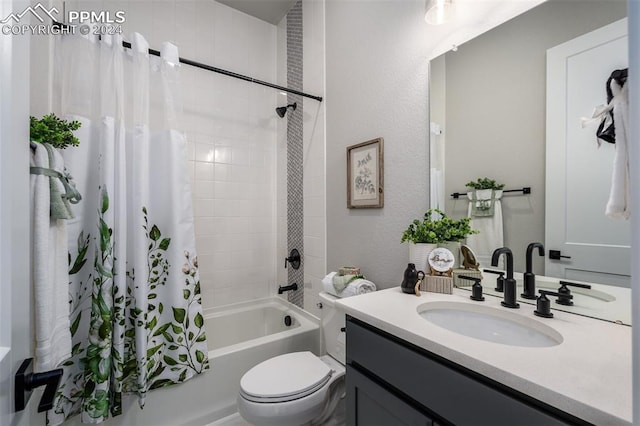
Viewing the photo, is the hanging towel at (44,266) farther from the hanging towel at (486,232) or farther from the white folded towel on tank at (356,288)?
the hanging towel at (486,232)

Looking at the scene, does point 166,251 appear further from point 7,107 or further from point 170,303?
point 7,107

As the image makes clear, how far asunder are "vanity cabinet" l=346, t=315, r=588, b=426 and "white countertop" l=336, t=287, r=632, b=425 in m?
0.03

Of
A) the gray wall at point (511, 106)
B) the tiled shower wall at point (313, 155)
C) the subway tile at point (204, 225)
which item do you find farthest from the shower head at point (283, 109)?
the gray wall at point (511, 106)

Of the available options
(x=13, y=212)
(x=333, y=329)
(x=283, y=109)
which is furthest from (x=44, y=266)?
(x=283, y=109)

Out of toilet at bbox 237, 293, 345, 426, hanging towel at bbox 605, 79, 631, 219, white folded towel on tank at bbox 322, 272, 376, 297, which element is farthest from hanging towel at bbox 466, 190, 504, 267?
toilet at bbox 237, 293, 345, 426

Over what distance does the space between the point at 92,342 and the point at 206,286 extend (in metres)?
0.95

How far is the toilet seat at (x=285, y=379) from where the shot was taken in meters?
1.19

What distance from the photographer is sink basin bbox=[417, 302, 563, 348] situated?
81cm

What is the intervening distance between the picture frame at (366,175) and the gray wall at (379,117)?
0.12ft

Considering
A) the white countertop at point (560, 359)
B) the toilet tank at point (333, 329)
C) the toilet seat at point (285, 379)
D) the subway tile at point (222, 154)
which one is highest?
the subway tile at point (222, 154)

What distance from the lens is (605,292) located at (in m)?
0.84

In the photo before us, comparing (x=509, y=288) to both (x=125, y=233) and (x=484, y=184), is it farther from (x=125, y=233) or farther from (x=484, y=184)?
(x=125, y=233)

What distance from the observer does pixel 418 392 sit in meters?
0.75

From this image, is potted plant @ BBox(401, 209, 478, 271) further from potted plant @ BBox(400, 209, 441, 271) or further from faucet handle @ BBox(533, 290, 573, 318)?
faucet handle @ BBox(533, 290, 573, 318)
